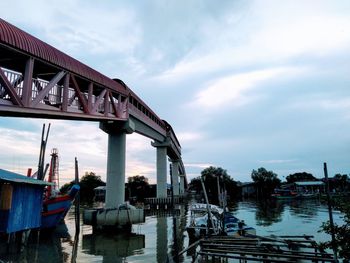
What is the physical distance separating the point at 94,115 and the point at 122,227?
12.4 metres

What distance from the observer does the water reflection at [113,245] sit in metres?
18.9

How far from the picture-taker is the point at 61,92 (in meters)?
20.5

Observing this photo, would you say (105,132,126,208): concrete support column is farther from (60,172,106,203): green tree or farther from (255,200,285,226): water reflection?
(60,172,106,203): green tree

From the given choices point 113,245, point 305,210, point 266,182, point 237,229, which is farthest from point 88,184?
point 237,229

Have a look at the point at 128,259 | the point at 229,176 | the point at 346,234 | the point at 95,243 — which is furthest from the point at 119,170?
the point at 229,176

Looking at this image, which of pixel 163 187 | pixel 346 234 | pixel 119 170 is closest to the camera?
pixel 346 234

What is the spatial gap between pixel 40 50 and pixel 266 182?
119 metres

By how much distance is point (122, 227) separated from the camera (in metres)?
29.5

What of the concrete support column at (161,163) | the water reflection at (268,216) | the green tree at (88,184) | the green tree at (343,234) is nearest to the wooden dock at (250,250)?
the green tree at (343,234)

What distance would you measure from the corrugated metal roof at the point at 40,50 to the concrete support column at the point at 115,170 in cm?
828

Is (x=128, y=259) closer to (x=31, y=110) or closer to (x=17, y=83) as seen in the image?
(x=31, y=110)

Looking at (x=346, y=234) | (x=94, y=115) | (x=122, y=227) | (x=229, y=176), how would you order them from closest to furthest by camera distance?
(x=346, y=234) → (x=94, y=115) → (x=122, y=227) → (x=229, y=176)

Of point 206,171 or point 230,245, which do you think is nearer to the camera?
point 230,245

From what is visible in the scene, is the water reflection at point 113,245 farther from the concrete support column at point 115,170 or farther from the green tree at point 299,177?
the green tree at point 299,177
